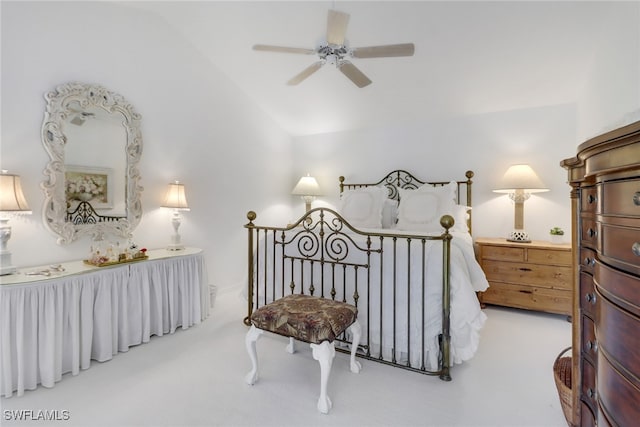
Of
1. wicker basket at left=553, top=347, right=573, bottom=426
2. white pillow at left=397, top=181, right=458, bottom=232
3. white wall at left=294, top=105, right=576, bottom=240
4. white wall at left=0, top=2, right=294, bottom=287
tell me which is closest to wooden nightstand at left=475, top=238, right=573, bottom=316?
white wall at left=294, top=105, right=576, bottom=240

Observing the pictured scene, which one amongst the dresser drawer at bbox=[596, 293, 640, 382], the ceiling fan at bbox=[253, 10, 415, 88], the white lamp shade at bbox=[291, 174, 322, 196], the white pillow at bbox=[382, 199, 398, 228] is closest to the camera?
the dresser drawer at bbox=[596, 293, 640, 382]

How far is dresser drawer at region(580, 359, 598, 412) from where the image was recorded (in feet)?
3.75

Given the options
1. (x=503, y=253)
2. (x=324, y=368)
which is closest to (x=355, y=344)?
(x=324, y=368)

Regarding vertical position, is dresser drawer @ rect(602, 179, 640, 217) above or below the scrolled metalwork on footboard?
above

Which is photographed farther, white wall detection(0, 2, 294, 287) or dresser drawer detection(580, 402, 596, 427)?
white wall detection(0, 2, 294, 287)

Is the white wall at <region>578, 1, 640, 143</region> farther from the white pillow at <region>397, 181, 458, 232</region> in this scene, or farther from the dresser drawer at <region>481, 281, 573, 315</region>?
the dresser drawer at <region>481, 281, 573, 315</region>

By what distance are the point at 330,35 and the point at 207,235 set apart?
2.56 meters

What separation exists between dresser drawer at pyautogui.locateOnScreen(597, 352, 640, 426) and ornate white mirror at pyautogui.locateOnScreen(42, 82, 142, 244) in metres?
3.27

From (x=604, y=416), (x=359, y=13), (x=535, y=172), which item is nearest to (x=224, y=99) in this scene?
(x=359, y=13)

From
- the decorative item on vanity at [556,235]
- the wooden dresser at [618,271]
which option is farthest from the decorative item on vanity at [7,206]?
the decorative item on vanity at [556,235]

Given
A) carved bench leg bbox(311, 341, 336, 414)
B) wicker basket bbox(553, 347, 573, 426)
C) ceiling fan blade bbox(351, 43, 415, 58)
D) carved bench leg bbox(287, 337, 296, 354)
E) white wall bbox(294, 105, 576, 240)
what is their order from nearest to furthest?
wicker basket bbox(553, 347, 573, 426)
carved bench leg bbox(311, 341, 336, 414)
ceiling fan blade bbox(351, 43, 415, 58)
carved bench leg bbox(287, 337, 296, 354)
white wall bbox(294, 105, 576, 240)

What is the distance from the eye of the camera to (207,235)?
366cm

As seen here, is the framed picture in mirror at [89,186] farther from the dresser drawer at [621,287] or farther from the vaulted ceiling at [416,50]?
the dresser drawer at [621,287]

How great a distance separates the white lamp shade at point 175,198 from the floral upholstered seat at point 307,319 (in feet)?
5.48
